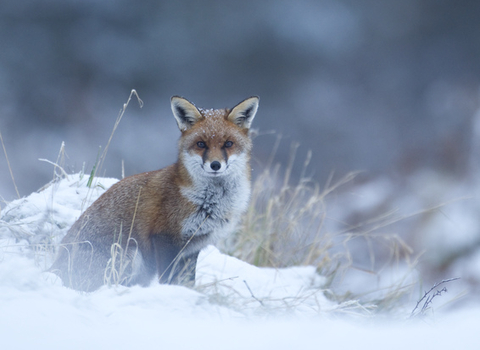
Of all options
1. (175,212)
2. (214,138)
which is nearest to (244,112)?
(214,138)

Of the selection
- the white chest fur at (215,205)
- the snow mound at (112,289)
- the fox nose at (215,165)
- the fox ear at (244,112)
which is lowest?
the snow mound at (112,289)

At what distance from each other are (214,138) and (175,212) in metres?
0.51

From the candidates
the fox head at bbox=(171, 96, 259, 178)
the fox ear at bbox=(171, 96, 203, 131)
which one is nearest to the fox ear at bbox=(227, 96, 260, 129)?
the fox head at bbox=(171, 96, 259, 178)

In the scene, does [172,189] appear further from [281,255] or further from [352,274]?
[352,274]

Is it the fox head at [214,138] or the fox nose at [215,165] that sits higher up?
the fox head at [214,138]

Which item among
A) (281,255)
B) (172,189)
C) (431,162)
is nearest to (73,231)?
(172,189)

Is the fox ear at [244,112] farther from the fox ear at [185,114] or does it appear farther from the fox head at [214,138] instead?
the fox ear at [185,114]

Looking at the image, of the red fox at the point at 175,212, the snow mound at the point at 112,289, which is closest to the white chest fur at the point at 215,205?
the red fox at the point at 175,212

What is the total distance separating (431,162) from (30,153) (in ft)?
22.0

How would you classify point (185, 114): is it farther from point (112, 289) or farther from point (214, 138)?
point (112, 289)

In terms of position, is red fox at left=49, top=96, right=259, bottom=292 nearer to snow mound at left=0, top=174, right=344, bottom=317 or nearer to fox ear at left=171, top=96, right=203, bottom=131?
fox ear at left=171, top=96, right=203, bottom=131

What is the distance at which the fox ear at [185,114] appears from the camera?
2750mm

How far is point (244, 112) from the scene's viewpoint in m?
2.86

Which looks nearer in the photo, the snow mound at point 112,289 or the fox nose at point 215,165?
the snow mound at point 112,289
